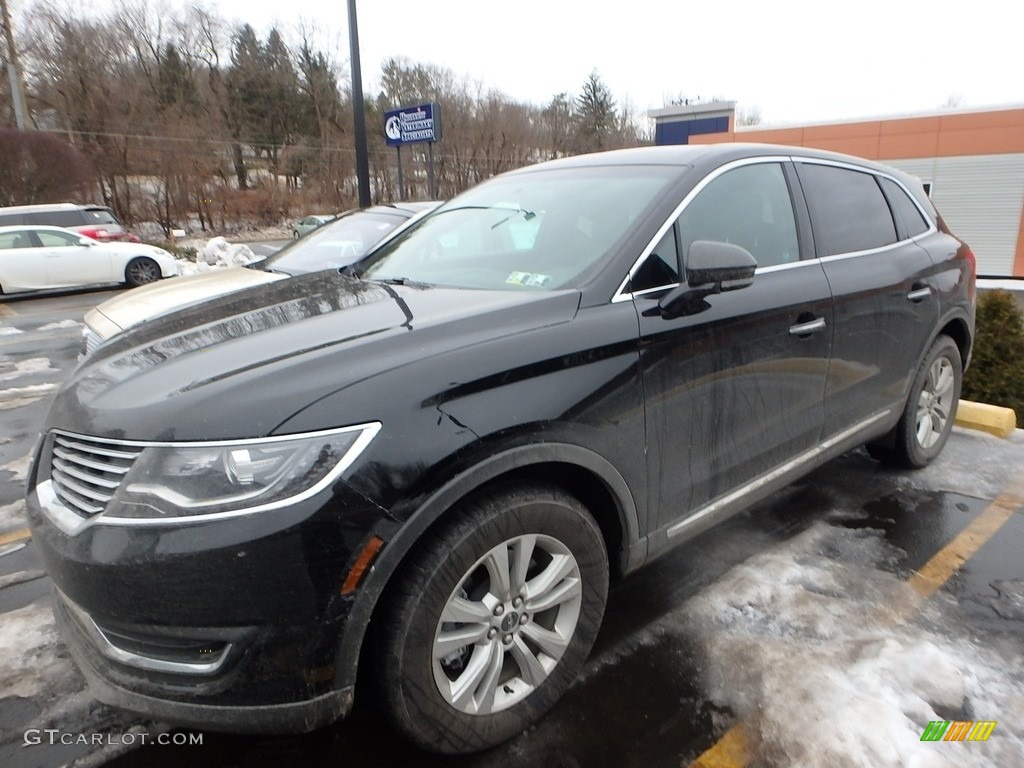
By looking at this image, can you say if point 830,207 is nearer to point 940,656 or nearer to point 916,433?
point 916,433

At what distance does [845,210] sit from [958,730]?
2.38m

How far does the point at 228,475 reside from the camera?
5.56 ft

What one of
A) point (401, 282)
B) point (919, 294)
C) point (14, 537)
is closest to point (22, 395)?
point (14, 537)

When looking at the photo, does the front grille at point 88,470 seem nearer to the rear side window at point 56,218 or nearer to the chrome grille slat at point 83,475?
the chrome grille slat at point 83,475

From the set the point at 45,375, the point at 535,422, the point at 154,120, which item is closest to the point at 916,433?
the point at 535,422

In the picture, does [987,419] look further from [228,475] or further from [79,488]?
[79,488]

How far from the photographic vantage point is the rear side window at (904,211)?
3.90 m

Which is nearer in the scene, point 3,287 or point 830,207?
point 830,207

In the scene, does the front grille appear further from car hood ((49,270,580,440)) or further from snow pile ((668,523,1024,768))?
snow pile ((668,523,1024,768))

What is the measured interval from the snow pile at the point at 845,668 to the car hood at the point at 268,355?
1.47 metres

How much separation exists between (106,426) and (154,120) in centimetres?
3660

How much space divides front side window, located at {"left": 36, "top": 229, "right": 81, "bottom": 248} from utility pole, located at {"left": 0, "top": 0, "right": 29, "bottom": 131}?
42.6ft

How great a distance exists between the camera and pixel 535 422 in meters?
2.05

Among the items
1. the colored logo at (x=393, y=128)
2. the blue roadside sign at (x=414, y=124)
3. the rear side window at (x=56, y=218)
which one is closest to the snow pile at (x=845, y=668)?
the blue roadside sign at (x=414, y=124)
